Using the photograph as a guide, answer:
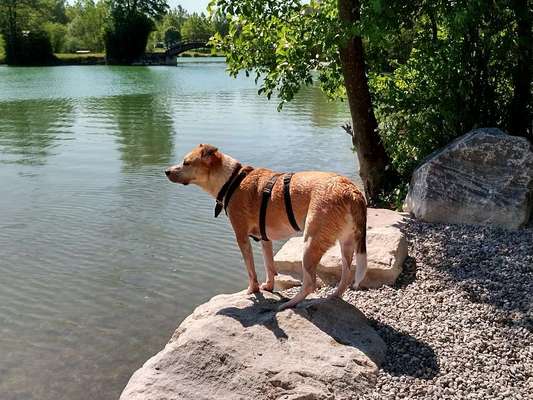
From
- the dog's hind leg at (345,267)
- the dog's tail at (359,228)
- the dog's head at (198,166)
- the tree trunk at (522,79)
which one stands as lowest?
the dog's hind leg at (345,267)

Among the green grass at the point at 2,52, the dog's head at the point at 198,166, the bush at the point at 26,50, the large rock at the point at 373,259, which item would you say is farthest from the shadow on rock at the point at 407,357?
the green grass at the point at 2,52

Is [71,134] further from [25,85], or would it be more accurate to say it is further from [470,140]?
[25,85]

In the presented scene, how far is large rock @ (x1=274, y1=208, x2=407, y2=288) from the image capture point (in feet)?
23.7

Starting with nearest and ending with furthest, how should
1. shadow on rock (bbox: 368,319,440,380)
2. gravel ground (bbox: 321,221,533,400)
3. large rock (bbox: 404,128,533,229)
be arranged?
gravel ground (bbox: 321,221,533,400)
shadow on rock (bbox: 368,319,440,380)
large rock (bbox: 404,128,533,229)

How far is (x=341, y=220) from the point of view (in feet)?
19.5

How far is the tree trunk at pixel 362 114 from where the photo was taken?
11.3m

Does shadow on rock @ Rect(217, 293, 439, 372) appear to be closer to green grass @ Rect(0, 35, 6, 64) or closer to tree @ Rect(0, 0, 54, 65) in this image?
tree @ Rect(0, 0, 54, 65)

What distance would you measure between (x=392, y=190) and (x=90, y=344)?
671cm

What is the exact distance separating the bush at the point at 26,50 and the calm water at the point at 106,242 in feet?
274

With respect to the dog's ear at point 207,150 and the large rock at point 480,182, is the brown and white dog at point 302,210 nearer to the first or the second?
the dog's ear at point 207,150

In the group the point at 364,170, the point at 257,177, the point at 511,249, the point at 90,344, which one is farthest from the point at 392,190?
the point at 90,344

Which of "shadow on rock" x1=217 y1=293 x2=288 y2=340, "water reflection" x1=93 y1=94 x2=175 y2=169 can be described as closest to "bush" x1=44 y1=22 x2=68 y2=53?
"water reflection" x1=93 y1=94 x2=175 y2=169

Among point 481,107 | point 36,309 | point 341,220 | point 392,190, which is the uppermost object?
point 481,107

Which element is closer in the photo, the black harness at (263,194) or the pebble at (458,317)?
the pebble at (458,317)
